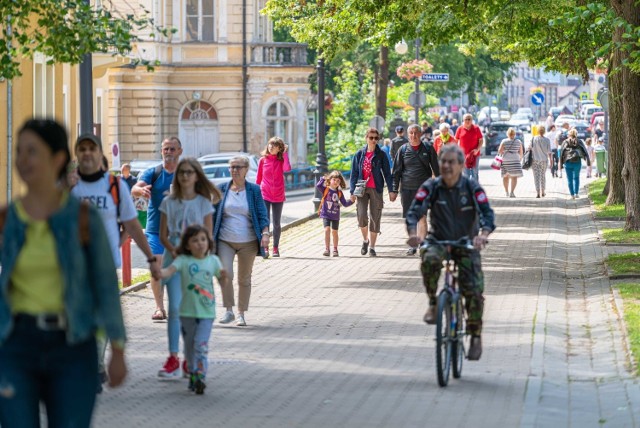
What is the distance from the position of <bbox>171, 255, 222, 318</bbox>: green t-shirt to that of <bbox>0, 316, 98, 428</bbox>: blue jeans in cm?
428

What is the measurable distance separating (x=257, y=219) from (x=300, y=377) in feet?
9.15

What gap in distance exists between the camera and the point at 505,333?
42.7 ft

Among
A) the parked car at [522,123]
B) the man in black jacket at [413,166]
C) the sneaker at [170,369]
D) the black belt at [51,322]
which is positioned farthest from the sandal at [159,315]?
the parked car at [522,123]

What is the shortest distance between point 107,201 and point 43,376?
4.18m

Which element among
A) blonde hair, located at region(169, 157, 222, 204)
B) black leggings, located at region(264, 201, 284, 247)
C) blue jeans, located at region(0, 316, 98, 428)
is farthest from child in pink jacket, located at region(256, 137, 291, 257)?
blue jeans, located at region(0, 316, 98, 428)

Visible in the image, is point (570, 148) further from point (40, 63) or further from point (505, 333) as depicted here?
point (505, 333)

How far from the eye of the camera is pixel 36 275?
17.8ft

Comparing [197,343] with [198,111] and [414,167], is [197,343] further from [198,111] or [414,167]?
[198,111]

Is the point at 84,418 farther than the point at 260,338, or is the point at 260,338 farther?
the point at 260,338

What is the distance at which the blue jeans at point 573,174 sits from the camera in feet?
114

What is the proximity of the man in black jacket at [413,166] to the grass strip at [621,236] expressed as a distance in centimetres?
305

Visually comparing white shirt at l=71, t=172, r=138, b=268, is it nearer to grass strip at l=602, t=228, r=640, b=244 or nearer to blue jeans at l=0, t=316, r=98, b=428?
blue jeans at l=0, t=316, r=98, b=428

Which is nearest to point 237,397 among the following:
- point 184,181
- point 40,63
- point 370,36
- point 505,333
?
point 184,181

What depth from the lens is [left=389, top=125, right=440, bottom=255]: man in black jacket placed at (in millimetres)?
20797
